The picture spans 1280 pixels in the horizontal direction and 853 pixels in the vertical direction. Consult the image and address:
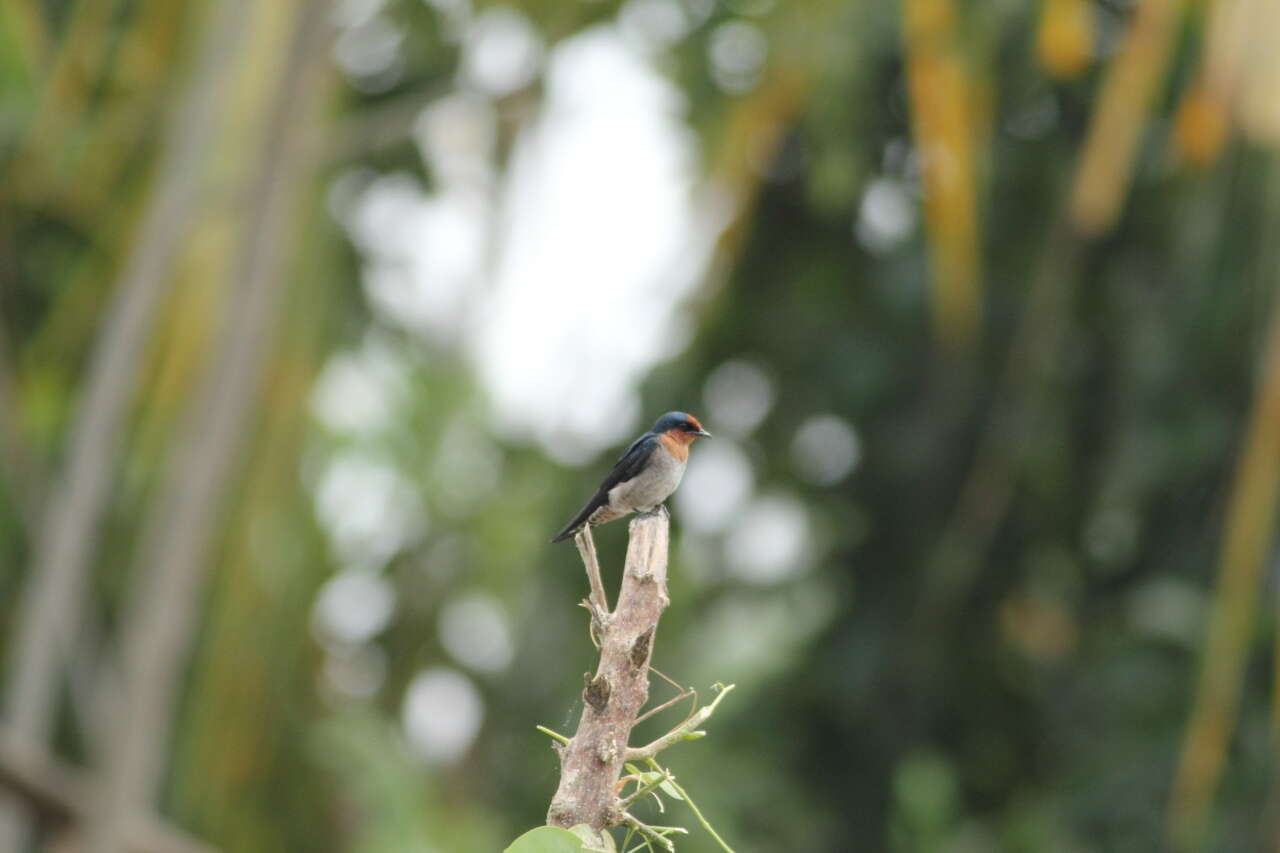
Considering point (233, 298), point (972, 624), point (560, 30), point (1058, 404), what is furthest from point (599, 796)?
point (972, 624)

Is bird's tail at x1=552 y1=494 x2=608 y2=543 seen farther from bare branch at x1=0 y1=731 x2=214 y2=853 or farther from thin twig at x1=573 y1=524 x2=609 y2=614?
bare branch at x1=0 y1=731 x2=214 y2=853

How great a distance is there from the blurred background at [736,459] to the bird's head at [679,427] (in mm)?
3930

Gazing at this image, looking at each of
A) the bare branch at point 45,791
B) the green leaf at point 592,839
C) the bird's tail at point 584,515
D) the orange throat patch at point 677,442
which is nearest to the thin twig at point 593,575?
the bird's tail at point 584,515

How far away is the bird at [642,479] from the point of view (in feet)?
7.09

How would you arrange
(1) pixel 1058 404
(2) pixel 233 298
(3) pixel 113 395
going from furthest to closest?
1. (1) pixel 1058 404
2. (3) pixel 113 395
3. (2) pixel 233 298

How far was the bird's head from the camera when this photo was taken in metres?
2.24

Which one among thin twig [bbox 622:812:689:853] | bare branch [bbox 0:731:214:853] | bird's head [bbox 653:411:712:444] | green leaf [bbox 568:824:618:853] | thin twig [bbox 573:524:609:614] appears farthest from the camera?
bare branch [bbox 0:731:214:853]

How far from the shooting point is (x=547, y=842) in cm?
170

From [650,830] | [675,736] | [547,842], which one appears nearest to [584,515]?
[675,736]

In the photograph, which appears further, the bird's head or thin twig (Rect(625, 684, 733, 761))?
the bird's head

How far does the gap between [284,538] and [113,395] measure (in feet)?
5.14

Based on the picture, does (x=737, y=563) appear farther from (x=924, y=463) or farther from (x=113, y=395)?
(x=113, y=395)

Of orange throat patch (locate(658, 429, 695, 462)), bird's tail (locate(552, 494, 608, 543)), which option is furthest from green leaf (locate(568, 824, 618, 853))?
orange throat patch (locate(658, 429, 695, 462))

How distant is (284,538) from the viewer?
6949 mm
